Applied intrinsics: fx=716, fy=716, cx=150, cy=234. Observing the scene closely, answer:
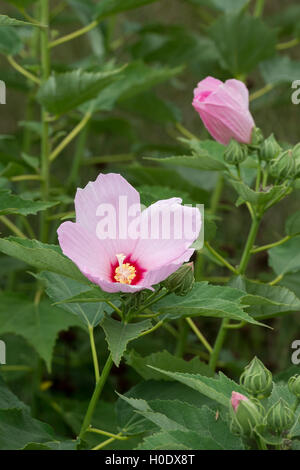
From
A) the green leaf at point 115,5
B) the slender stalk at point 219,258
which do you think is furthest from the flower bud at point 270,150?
the green leaf at point 115,5

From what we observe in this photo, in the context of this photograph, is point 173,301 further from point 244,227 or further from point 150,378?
Result: point 244,227

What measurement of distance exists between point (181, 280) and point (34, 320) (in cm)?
58

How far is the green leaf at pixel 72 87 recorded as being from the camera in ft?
3.84

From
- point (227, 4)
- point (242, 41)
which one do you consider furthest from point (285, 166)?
point (227, 4)

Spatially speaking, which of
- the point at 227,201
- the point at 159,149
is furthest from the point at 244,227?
the point at 159,149

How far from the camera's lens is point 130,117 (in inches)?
91.7

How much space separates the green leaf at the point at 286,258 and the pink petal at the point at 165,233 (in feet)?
1.29

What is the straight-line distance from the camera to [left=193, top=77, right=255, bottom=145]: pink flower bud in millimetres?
885

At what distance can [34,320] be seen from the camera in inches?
48.1

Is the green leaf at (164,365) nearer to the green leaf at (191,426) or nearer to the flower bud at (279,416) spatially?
the green leaf at (191,426)

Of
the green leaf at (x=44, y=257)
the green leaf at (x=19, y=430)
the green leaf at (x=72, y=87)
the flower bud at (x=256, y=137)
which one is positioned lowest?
the green leaf at (x=19, y=430)

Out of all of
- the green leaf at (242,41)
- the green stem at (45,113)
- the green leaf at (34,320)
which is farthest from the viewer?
the green leaf at (242,41)

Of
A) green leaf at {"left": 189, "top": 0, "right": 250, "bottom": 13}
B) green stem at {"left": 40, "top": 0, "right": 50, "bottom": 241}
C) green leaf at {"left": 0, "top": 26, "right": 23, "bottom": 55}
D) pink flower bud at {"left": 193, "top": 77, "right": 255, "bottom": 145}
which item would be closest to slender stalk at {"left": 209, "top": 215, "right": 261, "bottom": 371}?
pink flower bud at {"left": 193, "top": 77, "right": 255, "bottom": 145}
